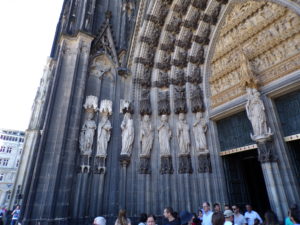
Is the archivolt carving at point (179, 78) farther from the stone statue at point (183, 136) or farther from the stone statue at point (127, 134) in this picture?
the stone statue at point (127, 134)

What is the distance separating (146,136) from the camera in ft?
24.4

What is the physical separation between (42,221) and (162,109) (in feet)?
16.6

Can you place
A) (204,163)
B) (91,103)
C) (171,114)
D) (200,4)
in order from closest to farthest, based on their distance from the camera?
(204,163) → (171,114) → (91,103) → (200,4)

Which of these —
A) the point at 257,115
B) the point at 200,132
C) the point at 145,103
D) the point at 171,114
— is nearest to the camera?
the point at 257,115

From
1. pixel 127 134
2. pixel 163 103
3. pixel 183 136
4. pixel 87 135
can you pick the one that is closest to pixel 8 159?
pixel 87 135

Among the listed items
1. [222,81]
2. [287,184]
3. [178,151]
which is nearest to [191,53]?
[222,81]

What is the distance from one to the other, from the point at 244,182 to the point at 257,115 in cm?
280

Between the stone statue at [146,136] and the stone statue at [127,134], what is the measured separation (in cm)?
40

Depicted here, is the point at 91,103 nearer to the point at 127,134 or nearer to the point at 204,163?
the point at 127,134

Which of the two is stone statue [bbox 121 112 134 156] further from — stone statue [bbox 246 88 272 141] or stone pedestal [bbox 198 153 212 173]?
stone statue [bbox 246 88 272 141]

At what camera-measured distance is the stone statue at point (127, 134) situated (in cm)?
735

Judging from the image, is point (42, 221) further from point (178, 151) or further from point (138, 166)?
point (178, 151)

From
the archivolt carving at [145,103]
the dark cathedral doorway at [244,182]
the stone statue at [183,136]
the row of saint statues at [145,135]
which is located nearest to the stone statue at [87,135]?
the row of saint statues at [145,135]

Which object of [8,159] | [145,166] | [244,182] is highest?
[8,159]
